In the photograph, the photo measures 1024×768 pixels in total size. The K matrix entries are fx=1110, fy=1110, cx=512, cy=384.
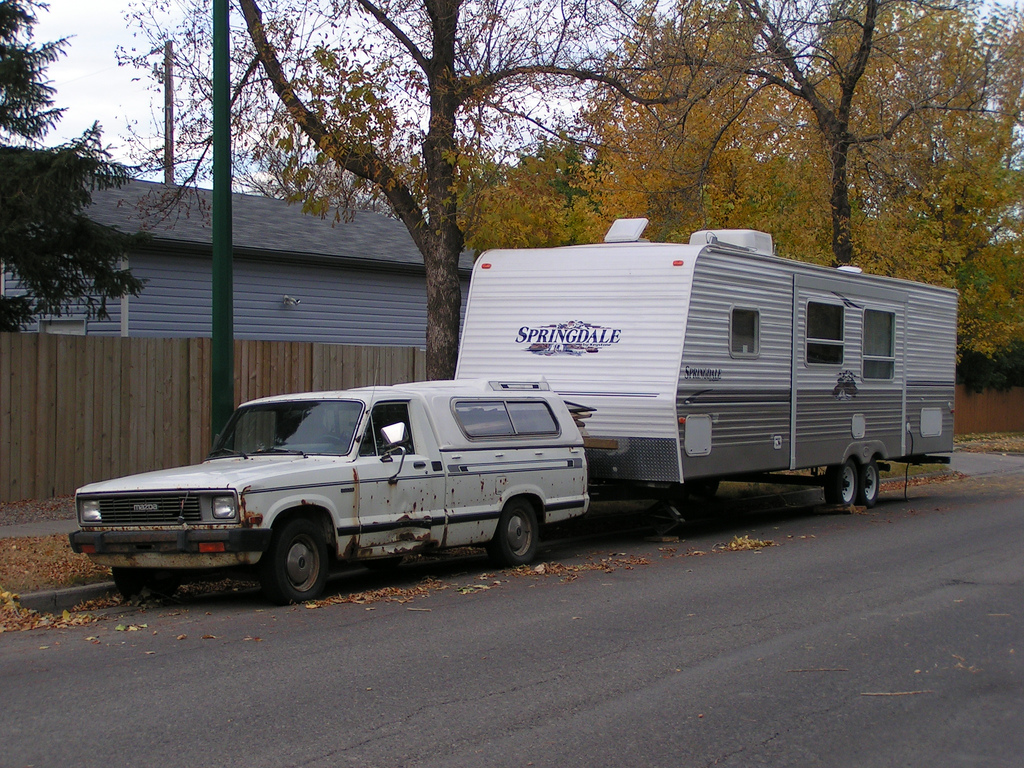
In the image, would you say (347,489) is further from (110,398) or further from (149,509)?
(110,398)

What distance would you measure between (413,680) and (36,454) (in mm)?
9511

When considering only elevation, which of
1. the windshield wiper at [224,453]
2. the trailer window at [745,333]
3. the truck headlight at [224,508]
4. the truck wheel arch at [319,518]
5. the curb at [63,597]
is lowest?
the curb at [63,597]

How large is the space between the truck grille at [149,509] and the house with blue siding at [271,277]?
983cm

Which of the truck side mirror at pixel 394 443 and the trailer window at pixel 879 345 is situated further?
the trailer window at pixel 879 345

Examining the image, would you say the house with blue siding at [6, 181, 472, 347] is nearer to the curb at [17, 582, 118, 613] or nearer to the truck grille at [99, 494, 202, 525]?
the curb at [17, 582, 118, 613]

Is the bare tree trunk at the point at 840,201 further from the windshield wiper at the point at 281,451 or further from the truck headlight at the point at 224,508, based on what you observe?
the truck headlight at the point at 224,508

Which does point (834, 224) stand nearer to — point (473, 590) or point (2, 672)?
Answer: point (473, 590)

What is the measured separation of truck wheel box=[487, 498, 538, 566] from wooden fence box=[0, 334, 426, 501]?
6587 mm

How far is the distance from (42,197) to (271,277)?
8.53 m

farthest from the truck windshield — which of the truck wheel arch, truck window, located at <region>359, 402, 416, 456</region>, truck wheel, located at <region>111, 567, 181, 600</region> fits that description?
truck wheel, located at <region>111, 567, 181, 600</region>

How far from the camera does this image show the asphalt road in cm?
546

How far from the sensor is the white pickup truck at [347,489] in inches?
345

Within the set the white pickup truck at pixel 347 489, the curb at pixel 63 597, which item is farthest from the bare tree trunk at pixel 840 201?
the curb at pixel 63 597

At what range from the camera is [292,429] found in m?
10.1
